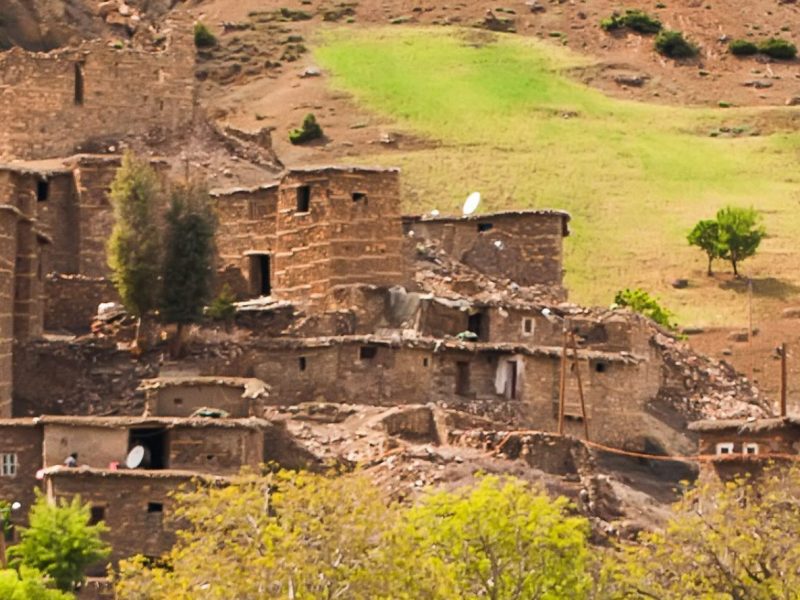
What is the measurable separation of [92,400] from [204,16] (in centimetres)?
8498

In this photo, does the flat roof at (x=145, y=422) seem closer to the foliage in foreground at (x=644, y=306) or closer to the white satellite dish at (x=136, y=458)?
the white satellite dish at (x=136, y=458)

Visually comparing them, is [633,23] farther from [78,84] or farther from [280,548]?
[280,548]

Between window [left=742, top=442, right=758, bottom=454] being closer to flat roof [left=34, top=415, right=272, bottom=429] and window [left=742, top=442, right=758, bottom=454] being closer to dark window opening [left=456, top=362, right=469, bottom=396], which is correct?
flat roof [left=34, top=415, right=272, bottom=429]

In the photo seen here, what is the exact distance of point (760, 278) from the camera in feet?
380

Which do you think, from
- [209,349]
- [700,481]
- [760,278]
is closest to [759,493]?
[700,481]

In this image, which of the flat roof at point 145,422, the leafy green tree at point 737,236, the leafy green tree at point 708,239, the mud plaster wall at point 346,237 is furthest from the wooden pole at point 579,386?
the leafy green tree at point 708,239

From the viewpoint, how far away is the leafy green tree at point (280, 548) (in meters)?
50.8

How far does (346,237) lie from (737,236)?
38.3 meters

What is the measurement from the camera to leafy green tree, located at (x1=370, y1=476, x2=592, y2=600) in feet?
174

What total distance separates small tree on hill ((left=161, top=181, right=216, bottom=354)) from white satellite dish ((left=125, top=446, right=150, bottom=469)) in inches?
345

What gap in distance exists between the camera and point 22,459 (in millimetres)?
67312

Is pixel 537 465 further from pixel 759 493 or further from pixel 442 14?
pixel 442 14

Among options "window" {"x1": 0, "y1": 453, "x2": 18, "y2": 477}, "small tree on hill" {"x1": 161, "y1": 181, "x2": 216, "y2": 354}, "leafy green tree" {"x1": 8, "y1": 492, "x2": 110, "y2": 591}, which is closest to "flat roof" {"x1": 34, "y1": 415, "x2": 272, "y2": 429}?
"window" {"x1": 0, "y1": 453, "x2": 18, "y2": 477}

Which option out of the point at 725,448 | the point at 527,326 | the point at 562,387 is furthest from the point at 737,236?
the point at 725,448
